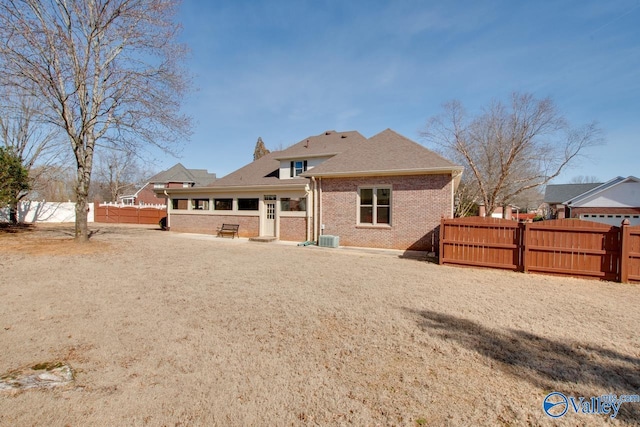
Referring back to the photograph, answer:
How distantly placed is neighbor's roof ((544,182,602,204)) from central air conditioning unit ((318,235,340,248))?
116ft

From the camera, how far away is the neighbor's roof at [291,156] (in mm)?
17422

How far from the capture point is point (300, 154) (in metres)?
17.7

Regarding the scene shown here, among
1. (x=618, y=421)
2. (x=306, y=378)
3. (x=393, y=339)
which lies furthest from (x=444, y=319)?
(x=306, y=378)

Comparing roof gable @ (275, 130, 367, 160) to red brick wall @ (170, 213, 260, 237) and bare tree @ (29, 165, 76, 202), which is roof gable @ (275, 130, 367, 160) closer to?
red brick wall @ (170, 213, 260, 237)

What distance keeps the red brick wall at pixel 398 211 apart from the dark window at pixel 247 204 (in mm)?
4399

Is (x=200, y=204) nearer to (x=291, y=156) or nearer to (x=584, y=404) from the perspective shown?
→ (x=291, y=156)

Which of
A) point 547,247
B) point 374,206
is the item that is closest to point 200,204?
point 374,206

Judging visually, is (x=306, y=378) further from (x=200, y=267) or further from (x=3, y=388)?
(x=200, y=267)

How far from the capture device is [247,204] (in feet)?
56.5

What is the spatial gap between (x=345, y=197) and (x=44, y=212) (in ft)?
94.6

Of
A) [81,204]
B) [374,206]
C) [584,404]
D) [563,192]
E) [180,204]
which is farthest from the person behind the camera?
[563,192]

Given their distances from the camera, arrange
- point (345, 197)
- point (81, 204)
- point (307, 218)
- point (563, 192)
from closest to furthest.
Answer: point (81, 204), point (345, 197), point (307, 218), point (563, 192)

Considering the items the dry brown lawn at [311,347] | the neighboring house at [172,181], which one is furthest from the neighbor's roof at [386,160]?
the neighboring house at [172,181]

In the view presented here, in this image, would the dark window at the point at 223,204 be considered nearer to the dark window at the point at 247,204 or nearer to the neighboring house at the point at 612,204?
Result: the dark window at the point at 247,204
